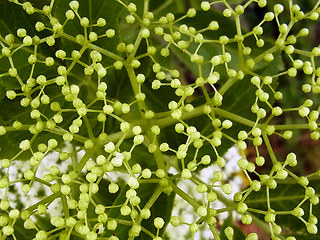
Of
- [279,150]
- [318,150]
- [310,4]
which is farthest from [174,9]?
[318,150]

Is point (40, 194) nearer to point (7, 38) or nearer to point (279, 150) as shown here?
point (7, 38)

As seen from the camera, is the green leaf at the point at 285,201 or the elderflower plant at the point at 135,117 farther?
the green leaf at the point at 285,201

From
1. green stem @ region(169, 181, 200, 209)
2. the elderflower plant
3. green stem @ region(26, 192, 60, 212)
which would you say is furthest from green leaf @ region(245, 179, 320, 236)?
green stem @ region(26, 192, 60, 212)

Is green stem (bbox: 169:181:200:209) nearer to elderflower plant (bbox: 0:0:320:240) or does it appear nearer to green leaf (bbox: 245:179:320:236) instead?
elderflower plant (bbox: 0:0:320:240)

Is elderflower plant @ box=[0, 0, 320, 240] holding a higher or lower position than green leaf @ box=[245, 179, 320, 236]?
higher

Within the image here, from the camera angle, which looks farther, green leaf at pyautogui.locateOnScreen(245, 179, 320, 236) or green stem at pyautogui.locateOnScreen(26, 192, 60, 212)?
green leaf at pyautogui.locateOnScreen(245, 179, 320, 236)

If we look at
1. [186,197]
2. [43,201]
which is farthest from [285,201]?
[43,201]

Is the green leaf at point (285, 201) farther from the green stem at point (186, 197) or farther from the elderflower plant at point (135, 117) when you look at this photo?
the green stem at point (186, 197)

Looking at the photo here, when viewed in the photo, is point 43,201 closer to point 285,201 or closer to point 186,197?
point 186,197

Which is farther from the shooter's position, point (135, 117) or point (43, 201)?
point (135, 117)

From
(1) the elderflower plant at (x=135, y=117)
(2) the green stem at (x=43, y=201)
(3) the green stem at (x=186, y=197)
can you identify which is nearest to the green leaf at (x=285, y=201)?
(1) the elderflower plant at (x=135, y=117)
